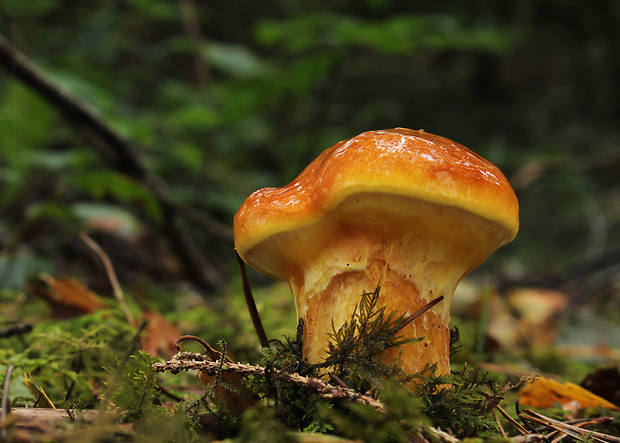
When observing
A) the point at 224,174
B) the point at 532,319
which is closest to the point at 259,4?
the point at 224,174

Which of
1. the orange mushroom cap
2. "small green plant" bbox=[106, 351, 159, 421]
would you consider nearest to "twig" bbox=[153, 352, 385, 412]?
"small green plant" bbox=[106, 351, 159, 421]

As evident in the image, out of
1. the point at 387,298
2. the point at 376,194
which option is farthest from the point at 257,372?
the point at 376,194

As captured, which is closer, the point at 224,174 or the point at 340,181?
the point at 340,181

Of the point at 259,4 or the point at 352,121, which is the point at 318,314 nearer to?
the point at 352,121

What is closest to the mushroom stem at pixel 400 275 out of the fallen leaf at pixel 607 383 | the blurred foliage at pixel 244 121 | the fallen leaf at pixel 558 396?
the fallen leaf at pixel 558 396

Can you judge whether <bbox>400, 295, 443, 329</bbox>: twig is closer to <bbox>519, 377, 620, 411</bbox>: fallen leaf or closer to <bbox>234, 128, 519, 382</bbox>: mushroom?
<bbox>234, 128, 519, 382</bbox>: mushroom

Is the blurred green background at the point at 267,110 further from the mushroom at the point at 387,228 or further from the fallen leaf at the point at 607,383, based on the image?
the fallen leaf at the point at 607,383
